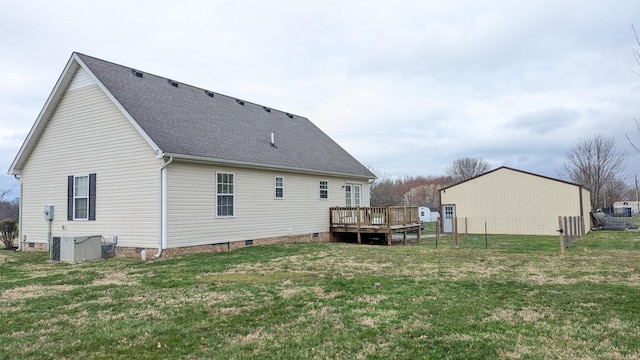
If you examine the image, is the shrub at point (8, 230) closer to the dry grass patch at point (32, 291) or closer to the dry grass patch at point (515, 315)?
the dry grass patch at point (32, 291)

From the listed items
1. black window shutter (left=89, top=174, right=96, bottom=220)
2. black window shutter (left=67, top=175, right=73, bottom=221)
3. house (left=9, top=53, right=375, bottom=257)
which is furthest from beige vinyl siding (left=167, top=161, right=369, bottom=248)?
black window shutter (left=67, top=175, right=73, bottom=221)

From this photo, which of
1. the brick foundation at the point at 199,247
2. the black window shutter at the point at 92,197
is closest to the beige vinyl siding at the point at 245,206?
the brick foundation at the point at 199,247

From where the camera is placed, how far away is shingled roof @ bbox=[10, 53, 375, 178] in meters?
12.1

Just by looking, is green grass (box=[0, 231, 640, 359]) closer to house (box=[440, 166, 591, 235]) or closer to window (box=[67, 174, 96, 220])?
window (box=[67, 174, 96, 220])

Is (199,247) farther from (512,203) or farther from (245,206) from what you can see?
(512,203)

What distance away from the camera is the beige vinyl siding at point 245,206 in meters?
11.8

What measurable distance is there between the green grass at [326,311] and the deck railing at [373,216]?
255 inches

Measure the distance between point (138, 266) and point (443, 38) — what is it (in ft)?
37.4

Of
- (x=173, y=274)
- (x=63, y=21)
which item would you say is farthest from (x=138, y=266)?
(x=63, y=21)

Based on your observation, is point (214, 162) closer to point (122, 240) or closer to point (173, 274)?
point (122, 240)

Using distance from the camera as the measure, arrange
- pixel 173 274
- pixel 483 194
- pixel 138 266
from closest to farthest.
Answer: pixel 173 274 < pixel 138 266 < pixel 483 194

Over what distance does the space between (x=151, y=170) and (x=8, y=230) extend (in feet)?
27.9

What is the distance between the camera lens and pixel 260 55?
17.0 m

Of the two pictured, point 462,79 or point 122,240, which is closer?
point 122,240
